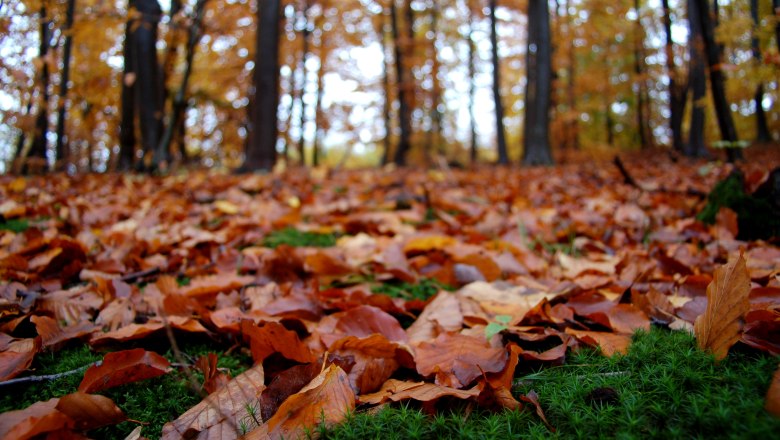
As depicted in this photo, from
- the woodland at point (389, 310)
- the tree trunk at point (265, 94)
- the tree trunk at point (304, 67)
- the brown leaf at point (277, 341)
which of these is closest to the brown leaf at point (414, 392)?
the woodland at point (389, 310)

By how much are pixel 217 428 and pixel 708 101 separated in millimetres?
10837

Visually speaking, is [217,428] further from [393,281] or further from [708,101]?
[708,101]

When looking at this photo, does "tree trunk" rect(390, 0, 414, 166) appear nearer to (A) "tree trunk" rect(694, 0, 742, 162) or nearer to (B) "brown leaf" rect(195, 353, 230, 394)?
(A) "tree trunk" rect(694, 0, 742, 162)

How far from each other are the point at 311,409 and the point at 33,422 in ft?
1.60

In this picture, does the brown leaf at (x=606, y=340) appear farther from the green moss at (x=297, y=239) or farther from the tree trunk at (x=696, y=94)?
the tree trunk at (x=696, y=94)

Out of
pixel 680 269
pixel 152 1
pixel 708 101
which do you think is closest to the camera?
pixel 680 269

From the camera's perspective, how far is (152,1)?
22.5 ft

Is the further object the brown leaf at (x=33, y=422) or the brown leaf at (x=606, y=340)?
the brown leaf at (x=606, y=340)

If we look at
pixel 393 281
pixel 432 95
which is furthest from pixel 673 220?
pixel 432 95

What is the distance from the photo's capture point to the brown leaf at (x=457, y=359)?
1.05m

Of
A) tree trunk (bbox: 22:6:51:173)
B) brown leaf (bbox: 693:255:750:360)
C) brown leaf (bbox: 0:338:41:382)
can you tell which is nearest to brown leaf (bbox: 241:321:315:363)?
brown leaf (bbox: 0:338:41:382)

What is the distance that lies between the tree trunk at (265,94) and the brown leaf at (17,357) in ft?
17.7

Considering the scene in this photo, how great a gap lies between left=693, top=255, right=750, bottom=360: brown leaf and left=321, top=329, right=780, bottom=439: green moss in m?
0.04

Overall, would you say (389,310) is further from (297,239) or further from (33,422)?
(297,239)
